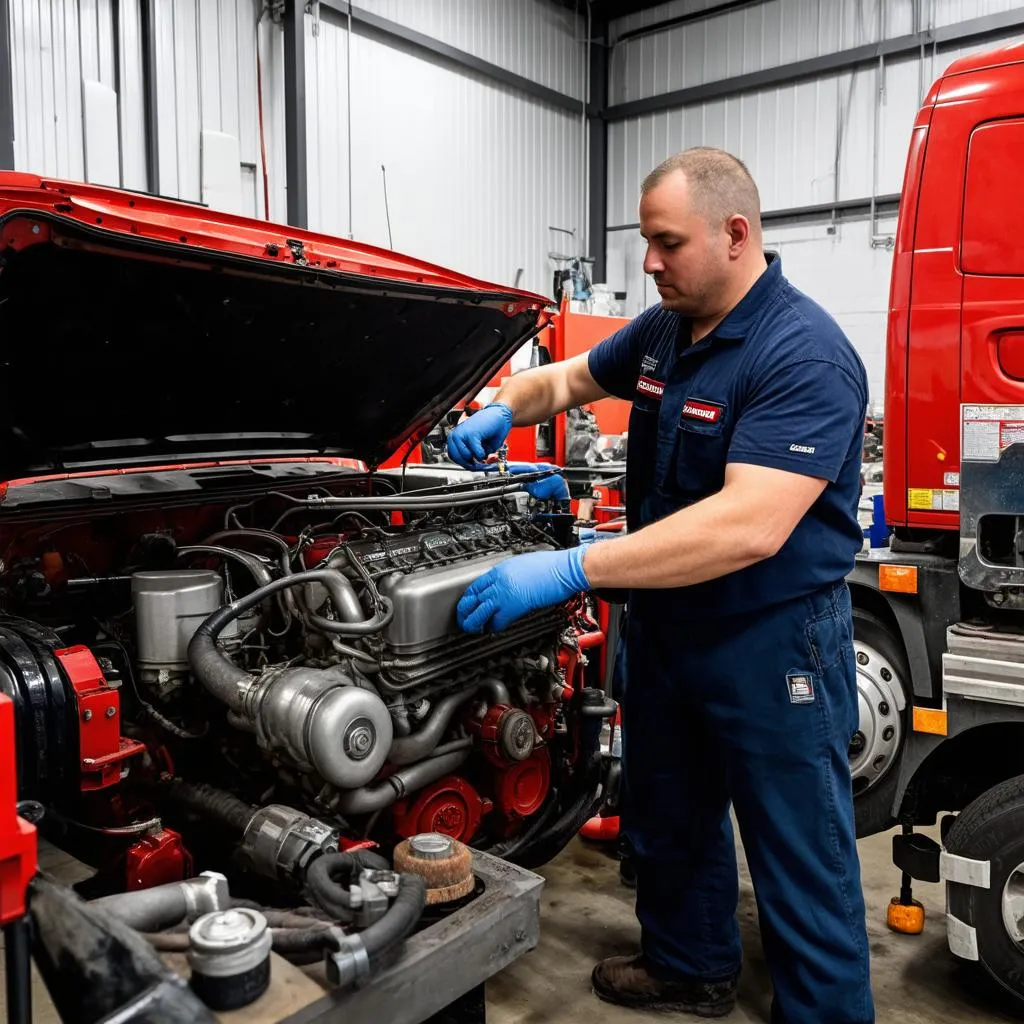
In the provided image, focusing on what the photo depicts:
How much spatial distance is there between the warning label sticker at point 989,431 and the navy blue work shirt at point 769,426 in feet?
1.31

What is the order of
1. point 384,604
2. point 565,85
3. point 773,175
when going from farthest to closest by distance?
point 565,85
point 773,175
point 384,604

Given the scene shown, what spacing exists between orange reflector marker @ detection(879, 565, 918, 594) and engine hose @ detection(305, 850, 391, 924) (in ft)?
4.75

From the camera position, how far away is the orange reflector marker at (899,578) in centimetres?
233

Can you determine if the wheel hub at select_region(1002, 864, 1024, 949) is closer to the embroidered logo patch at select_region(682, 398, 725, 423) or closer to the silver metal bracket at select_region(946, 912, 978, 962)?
the silver metal bracket at select_region(946, 912, 978, 962)

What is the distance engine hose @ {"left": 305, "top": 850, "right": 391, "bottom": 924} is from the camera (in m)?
1.34

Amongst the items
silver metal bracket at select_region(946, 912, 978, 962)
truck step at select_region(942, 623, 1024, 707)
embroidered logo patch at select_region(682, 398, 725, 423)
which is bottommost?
silver metal bracket at select_region(946, 912, 978, 962)

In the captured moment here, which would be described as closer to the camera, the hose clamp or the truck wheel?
the hose clamp

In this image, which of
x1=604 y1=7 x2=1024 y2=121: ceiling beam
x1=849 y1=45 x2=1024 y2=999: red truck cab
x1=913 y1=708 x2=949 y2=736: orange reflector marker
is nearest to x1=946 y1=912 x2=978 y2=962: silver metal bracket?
x1=849 y1=45 x2=1024 y2=999: red truck cab

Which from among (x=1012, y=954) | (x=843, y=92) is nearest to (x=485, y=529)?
(x=1012, y=954)

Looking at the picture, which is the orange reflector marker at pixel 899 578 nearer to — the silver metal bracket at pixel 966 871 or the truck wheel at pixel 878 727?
the truck wheel at pixel 878 727

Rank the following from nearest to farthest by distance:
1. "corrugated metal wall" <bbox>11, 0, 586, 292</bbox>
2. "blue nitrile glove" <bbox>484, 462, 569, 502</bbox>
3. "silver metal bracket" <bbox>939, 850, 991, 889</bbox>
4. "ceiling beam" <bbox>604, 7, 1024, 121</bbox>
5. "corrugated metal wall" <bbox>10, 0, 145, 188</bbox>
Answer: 1. "silver metal bracket" <bbox>939, 850, 991, 889</bbox>
2. "blue nitrile glove" <bbox>484, 462, 569, 502</bbox>
3. "corrugated metal wall" <bbox>10, 0, 145, 188</bbox>
4. "corrugated metal wall" <bbox>11, 0, 586, 292</bbox>
5. "ceiling beam" <bbox>604, 7, 1024, 121</bbox>

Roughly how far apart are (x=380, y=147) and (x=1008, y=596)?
651 centimetres

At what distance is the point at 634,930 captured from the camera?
2561mm

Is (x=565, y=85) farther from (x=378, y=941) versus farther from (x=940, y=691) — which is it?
(x=378, y=941)
